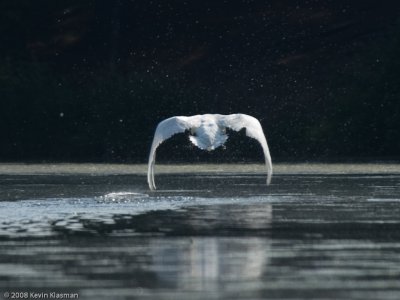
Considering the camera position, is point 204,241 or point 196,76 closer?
point 204,241

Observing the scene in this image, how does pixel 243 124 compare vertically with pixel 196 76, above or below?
below

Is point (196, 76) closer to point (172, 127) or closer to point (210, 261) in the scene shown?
point (172, 127)

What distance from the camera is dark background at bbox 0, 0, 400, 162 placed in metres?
48.6

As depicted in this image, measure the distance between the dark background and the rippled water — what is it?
14.9 meters

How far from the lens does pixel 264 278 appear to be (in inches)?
645

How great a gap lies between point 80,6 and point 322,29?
9.36 m

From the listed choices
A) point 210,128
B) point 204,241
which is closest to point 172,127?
point 210,128

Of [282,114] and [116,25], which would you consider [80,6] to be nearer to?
[116,25]

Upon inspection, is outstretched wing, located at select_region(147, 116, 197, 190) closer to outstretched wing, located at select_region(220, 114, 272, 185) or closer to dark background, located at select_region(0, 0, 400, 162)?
outstretched wing, located at select_region(220, 114, 272, 185)

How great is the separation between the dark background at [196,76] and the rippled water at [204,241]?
49.0 ft

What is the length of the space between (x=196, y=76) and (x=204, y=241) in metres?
37.4

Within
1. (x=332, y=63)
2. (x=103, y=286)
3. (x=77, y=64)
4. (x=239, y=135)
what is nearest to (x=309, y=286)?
(x=103, y=286)

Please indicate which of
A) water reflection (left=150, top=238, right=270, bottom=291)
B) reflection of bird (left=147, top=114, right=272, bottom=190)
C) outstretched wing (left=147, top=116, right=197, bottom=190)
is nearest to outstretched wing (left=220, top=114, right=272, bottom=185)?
reflection of bird (left=147, top=114, right=272, bottom=190)

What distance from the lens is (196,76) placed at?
57719 millimetres
